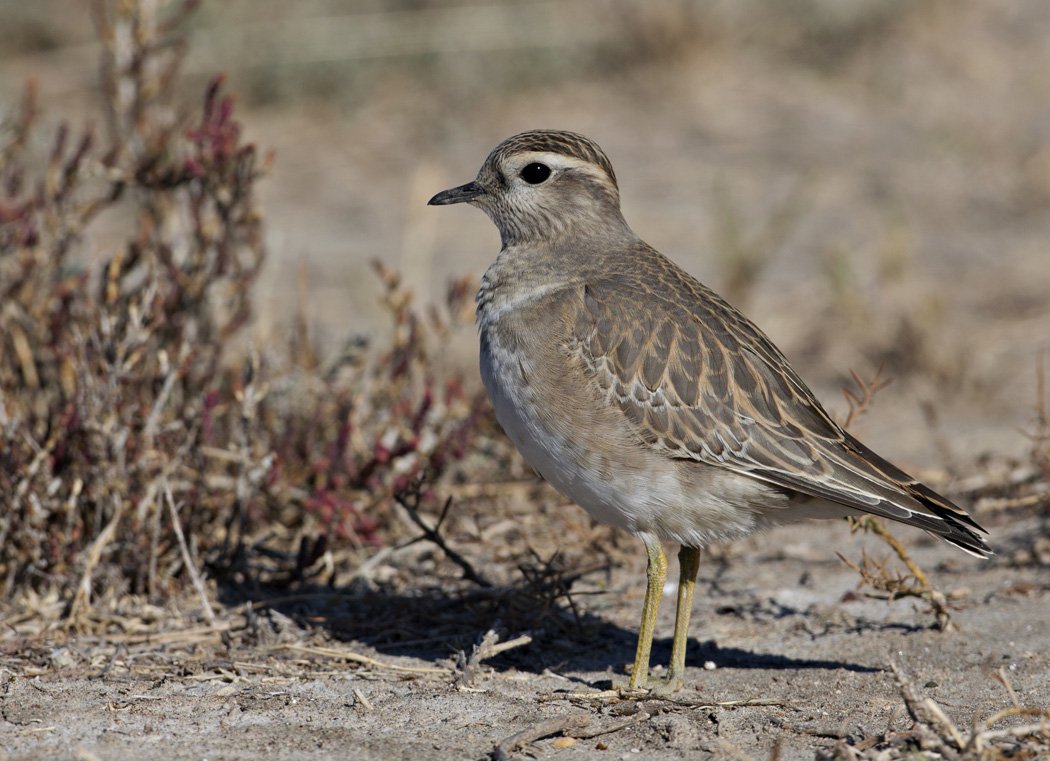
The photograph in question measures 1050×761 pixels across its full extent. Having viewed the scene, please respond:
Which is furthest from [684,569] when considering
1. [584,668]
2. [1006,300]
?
[1006,300]

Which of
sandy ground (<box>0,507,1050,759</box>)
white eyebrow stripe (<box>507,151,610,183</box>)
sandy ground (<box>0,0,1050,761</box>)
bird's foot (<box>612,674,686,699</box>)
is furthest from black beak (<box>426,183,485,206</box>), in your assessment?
bird's foot (<box>612,674,686,699</box>)

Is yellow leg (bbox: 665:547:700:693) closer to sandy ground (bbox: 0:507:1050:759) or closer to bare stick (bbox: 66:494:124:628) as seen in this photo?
sandy ground (bbox: 0:507:1050:759)

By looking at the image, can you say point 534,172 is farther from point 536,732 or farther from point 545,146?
point 536,732

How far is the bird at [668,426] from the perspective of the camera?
4414mm

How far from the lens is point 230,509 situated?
5.71 meters

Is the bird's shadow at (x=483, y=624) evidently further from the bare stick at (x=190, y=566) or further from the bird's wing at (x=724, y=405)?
the bird's wing at (x=724, y=405)

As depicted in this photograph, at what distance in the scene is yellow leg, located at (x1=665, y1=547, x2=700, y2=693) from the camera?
463cm

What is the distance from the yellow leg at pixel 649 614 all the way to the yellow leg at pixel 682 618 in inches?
4.7

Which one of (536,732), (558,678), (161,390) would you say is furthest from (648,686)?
(161,390)

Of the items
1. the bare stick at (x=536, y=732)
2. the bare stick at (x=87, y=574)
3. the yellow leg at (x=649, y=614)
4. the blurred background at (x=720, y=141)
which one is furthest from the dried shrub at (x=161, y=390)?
the blurred background at (x=720, y=141)

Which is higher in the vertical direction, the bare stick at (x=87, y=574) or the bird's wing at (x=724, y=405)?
the bird's wing at (x=724, y=405)

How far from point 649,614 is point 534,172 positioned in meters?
1.97

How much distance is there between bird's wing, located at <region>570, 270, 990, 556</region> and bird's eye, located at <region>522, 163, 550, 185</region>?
2.18ft

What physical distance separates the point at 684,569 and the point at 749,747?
1108mm
